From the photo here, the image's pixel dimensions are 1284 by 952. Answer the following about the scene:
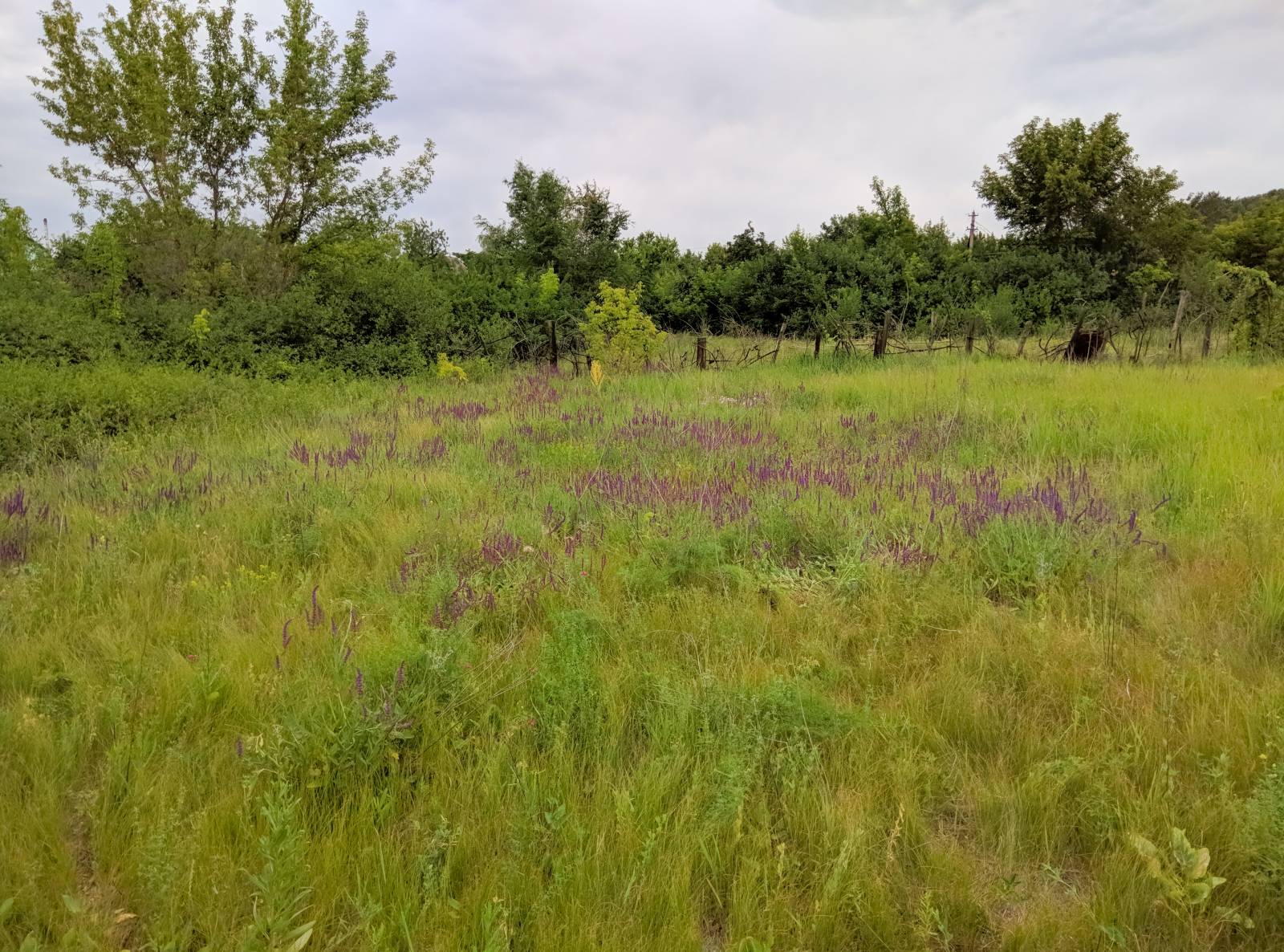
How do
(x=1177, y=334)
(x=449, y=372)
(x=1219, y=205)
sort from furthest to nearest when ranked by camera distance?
1. (x=1219, y=205)
2. (x=449, y=372)
3. (x=1177, y=334)

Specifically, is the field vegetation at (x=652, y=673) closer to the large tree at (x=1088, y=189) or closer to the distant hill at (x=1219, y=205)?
the large tree at (x=1088, y=189)

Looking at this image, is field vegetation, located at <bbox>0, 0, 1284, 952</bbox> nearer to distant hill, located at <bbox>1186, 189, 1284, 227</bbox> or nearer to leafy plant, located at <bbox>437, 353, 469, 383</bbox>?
leafy plant, located at <bbox>437, 353, 469, 383</bbox>

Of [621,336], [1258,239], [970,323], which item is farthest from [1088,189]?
[621,336]

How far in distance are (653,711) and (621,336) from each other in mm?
12503

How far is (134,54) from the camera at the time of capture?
1553cm

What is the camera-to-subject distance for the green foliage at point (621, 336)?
14.6 m

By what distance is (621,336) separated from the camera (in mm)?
14609

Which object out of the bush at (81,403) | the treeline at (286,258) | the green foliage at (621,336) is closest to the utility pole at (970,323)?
the treeline at (286,258)

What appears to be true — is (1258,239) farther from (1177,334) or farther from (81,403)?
(81,403)

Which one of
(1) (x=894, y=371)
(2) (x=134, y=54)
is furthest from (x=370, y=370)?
(1) (x=894, y=371)

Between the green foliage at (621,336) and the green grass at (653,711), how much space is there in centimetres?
933

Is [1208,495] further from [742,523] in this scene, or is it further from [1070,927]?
[1070,927]

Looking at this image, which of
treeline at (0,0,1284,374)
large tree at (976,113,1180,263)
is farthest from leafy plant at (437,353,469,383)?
large tree at (976,113,1180,263)

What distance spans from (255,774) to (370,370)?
13.6 metres
